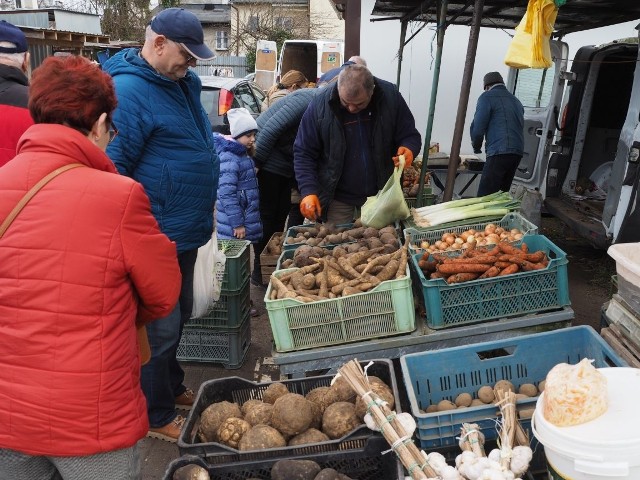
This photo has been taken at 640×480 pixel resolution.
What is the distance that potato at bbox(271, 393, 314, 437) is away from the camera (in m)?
→ 2.43

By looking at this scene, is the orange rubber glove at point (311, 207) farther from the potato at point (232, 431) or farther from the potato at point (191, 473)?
the potato at point (191, 473)

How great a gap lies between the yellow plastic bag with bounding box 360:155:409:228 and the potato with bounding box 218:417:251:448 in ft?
7.65

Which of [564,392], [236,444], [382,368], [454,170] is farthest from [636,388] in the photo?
[454,170]

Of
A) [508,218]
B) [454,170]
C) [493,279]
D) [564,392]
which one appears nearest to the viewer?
[564,392]

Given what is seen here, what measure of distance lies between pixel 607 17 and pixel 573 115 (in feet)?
4.58

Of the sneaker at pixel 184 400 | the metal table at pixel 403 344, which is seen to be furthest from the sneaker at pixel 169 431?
the metal table at pixel 403 344

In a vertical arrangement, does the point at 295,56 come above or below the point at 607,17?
below

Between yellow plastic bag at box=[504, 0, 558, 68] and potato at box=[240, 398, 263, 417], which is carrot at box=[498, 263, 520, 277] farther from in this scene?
yellow plastic bag at box=[504, 0, 558, 68]

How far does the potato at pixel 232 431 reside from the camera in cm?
246

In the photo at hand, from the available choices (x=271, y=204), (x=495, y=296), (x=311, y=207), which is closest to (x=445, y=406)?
(x=495, y=296)

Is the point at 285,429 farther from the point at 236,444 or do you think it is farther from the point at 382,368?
the point at 382,368

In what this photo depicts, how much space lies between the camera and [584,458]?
67.1 inches

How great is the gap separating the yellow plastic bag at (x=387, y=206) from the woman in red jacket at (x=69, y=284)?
104 inches

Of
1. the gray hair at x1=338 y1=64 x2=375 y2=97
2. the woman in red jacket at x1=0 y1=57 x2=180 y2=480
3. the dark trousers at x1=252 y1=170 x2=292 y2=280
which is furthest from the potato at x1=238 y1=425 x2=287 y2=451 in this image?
the dark trousers at x1=252 y1=170 x2=292 y2=280
